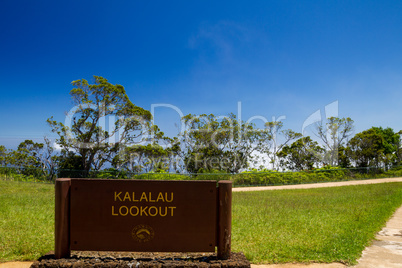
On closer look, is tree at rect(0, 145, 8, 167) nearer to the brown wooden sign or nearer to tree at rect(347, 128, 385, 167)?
the brown wooden sign

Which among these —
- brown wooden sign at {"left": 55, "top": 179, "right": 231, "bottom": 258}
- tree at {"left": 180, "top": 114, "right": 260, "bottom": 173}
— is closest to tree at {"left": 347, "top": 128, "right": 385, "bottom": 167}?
tree at {"left": 180, "top": 114, "right": 260, "bottom": 173}

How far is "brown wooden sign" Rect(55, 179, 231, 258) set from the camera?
428 cm

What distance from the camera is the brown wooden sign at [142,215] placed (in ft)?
14.0

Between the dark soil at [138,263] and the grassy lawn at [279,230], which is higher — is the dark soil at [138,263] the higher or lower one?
the higher one

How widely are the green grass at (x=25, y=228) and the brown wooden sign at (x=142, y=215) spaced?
145cm

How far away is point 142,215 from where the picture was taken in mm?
4305

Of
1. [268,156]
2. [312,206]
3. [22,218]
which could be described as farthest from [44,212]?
[268,156]

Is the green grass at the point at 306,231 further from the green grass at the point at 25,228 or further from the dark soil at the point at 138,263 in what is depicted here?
the green grass at the point at 25,228

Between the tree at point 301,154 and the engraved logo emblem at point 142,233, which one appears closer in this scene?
the engraved logo emblem at point 142,233

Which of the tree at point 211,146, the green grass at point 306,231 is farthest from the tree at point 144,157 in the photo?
the green grass at point 306,231

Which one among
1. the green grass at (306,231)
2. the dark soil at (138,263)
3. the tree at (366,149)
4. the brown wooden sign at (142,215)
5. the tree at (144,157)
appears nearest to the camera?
the dark soil at (138,263)

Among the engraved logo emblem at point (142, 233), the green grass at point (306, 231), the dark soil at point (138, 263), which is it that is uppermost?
the engraved logo emblem at point (142, 233)

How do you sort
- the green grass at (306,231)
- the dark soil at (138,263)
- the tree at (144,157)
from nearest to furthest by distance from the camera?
the dark soil at (138,263) < the green grass at (306,231) < the tree at (144,157)

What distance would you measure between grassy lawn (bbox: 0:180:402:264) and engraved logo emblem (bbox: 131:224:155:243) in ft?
5.92
